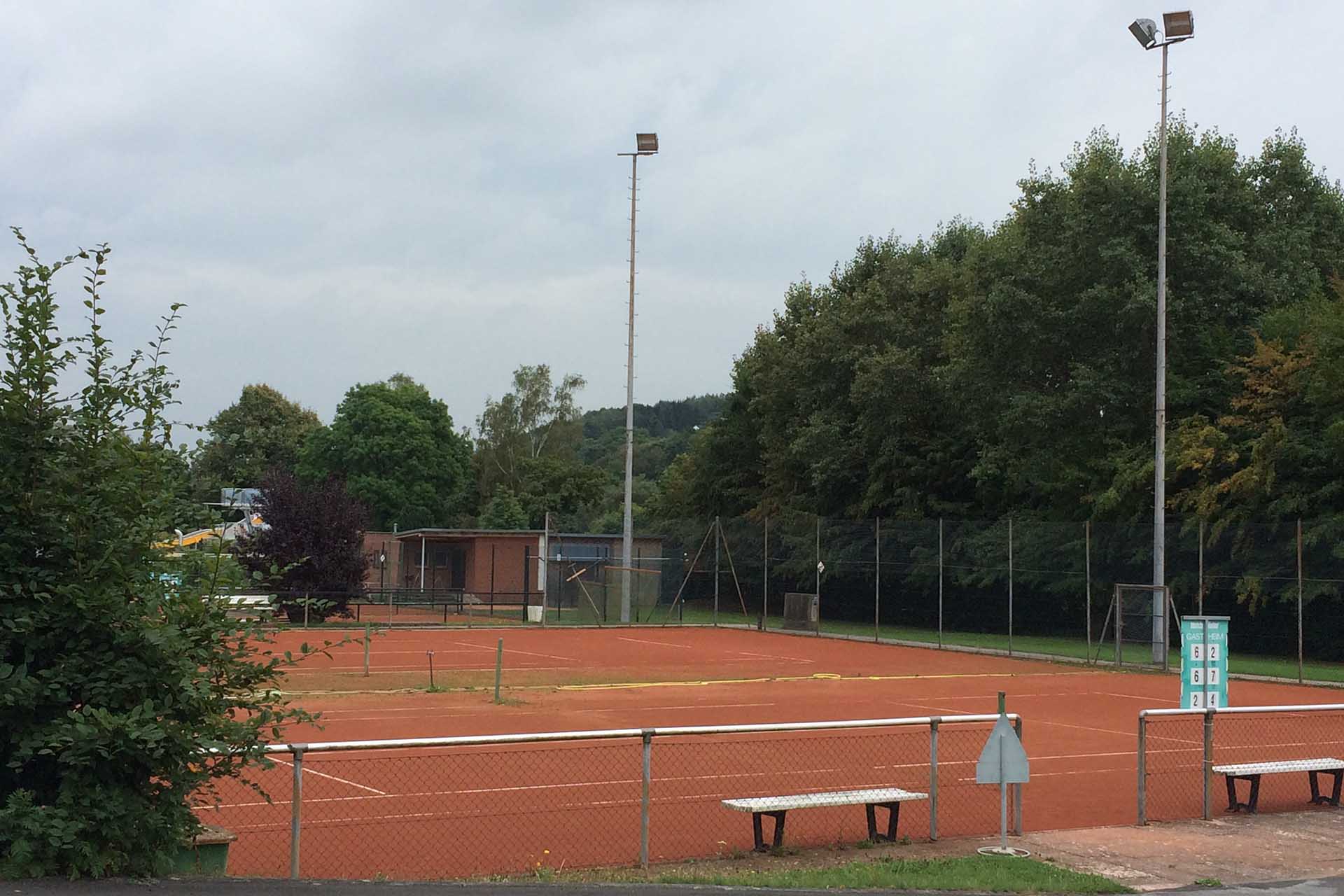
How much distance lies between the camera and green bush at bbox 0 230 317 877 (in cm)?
731

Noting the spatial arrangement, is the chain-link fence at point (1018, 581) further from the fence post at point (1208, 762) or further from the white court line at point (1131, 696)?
the fence post at point (1208, 762)

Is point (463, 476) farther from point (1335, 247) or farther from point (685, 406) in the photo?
point (685, 406)

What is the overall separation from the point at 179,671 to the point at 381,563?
175ft

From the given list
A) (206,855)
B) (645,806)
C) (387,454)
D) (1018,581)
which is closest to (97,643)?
(206,855)

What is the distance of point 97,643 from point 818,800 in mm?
5388

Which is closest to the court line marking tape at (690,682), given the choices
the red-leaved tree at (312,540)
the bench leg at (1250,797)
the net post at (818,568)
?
the bench leg at (1250,797)

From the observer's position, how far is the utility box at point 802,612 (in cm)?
4328

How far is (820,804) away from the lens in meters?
10.4

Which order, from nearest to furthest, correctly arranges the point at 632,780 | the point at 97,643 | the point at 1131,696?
1. the point at 97,643
2. the point at 632,780
3. the point at 1131,696

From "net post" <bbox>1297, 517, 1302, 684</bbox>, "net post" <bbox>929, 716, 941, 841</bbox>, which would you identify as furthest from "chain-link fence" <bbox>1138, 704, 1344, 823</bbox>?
"net post" <bbox>1297, 517, 1302, 684</bbox>

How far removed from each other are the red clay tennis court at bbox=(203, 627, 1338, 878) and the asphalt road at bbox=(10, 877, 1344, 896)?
108 centimetres

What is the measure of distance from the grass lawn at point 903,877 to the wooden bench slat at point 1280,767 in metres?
3.26

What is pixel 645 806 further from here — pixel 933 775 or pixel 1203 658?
pixel 1203 658

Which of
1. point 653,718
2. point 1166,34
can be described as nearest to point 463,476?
point 1166,34
